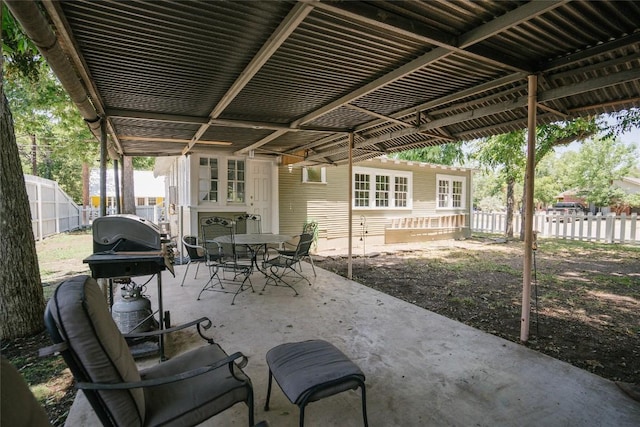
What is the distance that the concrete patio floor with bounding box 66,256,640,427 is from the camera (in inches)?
84.4

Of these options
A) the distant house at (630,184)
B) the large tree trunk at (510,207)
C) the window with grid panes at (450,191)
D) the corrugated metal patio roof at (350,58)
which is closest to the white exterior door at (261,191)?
the corrugated metal patio roof at (350,58)

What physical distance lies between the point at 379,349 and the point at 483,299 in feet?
8.78

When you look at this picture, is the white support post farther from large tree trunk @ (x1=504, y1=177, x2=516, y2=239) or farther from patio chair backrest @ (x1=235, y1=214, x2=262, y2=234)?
large tree trunk @ (x1=504, y1=177, x2=516, y2=239)

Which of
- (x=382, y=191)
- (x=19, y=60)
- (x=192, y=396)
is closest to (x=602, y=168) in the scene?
(x=382, y=191)

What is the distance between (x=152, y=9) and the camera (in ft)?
6.97

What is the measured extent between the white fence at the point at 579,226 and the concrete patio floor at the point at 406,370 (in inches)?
324

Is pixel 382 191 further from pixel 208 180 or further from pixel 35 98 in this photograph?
pixel 35 98

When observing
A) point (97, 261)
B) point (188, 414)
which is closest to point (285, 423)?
point (188, 414)

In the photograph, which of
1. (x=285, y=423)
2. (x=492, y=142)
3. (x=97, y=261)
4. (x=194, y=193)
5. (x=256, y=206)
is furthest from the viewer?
(x=492, y=142)

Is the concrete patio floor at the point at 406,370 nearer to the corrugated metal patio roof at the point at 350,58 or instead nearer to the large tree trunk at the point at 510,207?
the corrugated metal patio roof at the point at 350,58

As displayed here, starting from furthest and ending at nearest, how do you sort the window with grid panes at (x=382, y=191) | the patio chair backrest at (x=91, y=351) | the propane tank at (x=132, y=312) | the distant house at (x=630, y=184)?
the distant house at (x=630, y=184)
the window with grid panes at (x=382, y=191)
the propane tank at (x=132, y=312)
the patio chair backrest at (x=91, y=351)

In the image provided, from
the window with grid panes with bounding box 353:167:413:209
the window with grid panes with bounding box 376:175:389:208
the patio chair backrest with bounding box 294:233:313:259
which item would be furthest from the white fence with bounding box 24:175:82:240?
the window with grid panes with bounding box 376:175:389:208

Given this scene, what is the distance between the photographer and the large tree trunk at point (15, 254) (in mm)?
3312

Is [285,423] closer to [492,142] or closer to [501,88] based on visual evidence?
[501,88]
